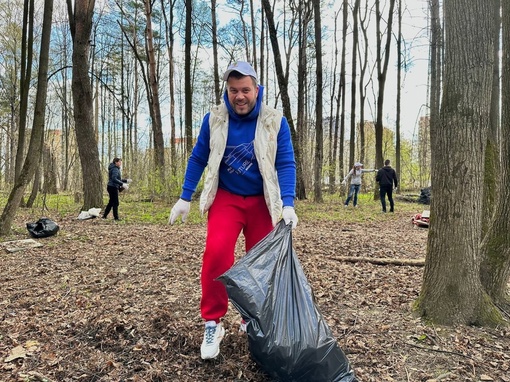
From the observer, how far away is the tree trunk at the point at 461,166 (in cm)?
257

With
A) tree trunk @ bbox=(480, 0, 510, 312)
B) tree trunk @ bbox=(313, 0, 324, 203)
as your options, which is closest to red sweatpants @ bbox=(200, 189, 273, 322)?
tree trunk @ bbox=(480, 0, 510, 312)

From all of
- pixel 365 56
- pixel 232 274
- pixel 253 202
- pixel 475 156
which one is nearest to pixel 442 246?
pixel 475 156

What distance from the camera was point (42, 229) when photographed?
20.9 ft

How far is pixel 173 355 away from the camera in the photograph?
2.32 metres

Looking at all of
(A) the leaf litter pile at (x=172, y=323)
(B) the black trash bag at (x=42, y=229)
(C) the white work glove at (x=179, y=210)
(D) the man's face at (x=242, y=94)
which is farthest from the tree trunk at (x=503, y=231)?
(B) the black trash bag at (x=42, y=229)

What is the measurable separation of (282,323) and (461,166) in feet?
5.72

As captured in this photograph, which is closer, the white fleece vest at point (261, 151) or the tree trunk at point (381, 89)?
the white fleece vest at point (261, 151)

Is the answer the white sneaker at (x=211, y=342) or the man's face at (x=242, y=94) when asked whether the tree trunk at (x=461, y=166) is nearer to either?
the man's face at (x=242, y=94)

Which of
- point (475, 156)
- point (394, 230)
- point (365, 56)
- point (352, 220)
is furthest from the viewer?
point (365, 56)

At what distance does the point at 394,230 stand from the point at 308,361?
7.05 metres

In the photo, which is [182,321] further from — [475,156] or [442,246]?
[475,156]

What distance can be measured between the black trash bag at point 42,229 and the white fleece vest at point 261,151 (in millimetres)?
5192

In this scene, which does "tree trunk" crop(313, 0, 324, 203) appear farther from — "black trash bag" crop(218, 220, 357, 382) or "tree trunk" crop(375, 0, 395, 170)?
"black trash bag" crop(218, 220, 357, 382)

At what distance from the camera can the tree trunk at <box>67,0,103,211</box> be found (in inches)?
356
